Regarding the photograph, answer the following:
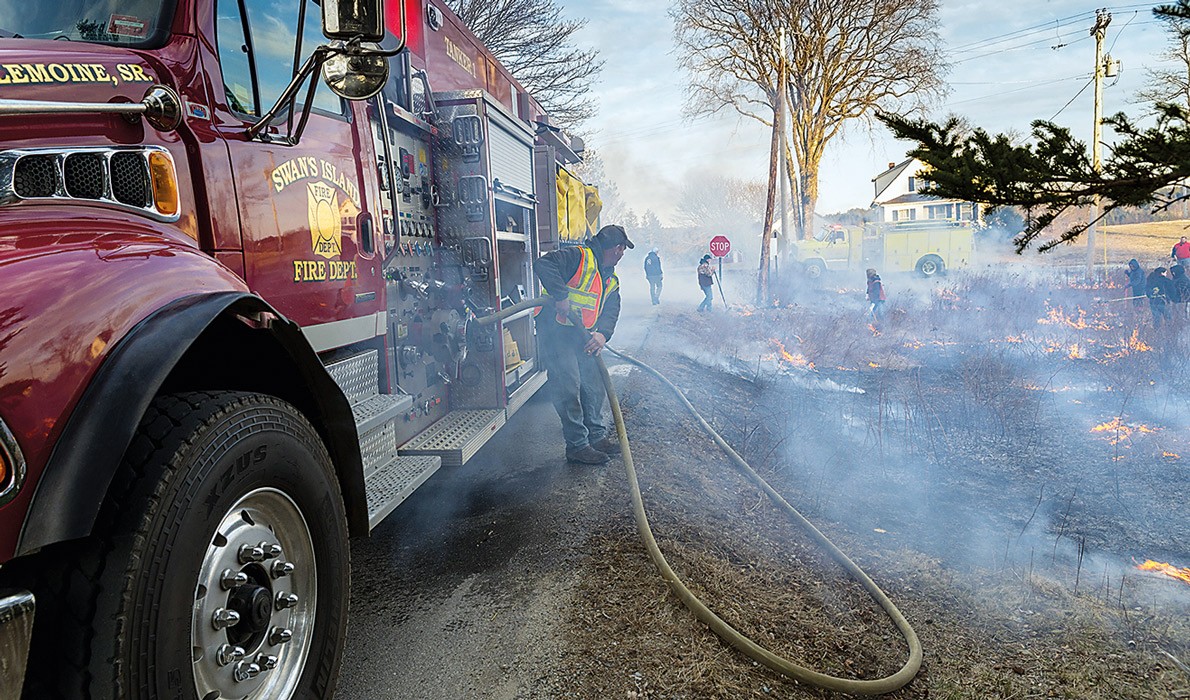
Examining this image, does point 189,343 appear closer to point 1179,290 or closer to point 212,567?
point 212,567

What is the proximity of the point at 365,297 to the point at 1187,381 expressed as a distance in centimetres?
988

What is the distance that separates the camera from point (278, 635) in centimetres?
211

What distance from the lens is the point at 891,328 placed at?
603 inches

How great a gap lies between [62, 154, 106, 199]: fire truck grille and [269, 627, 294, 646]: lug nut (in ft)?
4.10

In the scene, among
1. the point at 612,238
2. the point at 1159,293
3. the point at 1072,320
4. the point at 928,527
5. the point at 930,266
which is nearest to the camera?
the point at 928,527

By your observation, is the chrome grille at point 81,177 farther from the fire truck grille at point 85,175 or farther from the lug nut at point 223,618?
the lug nut at point 223,618

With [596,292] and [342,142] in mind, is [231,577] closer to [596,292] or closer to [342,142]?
[342,142]

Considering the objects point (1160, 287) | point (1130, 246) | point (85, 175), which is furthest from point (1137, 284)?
point (1130, 246)

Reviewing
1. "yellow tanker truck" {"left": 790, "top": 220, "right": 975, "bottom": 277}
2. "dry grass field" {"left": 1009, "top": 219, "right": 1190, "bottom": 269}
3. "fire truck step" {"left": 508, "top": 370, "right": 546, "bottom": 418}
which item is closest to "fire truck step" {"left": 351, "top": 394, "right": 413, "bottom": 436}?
"fire truck step" {"left": 508, "top": 370, "right": 546, "bottom": 418}

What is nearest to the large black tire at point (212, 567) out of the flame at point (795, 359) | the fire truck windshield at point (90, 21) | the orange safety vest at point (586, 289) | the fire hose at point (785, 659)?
the fire truck windshield at point (90, 21)

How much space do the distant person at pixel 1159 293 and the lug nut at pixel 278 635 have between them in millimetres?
14921

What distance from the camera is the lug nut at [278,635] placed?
82.8 inches

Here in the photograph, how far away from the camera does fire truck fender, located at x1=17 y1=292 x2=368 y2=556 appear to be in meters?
1.51

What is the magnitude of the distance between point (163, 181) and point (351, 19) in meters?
0.73
